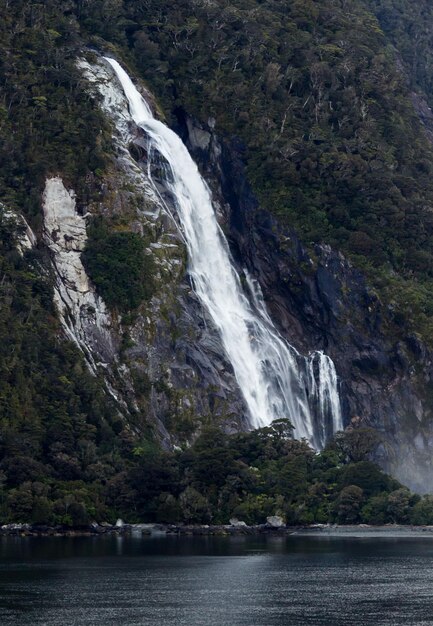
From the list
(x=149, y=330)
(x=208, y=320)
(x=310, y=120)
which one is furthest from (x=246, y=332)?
(x=310, y=120)

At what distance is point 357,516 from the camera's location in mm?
118625

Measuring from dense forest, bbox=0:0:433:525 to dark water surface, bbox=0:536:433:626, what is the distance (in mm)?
10385

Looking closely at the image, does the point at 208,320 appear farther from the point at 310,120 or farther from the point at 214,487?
the point at 310,120

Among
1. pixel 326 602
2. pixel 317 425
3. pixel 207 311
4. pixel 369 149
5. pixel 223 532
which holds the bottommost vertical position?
pixel 326 602

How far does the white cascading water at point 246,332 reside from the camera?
438 ft

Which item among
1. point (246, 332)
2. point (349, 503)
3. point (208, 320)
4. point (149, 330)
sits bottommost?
point (349, 503)

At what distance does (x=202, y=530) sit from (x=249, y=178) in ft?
152

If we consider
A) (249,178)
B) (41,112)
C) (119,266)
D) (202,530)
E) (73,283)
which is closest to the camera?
(202,530)

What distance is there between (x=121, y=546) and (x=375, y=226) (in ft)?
197

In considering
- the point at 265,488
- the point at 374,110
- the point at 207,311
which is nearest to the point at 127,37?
the point at 374,110

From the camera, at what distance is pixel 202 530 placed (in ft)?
368

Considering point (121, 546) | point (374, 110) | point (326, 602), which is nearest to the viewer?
point (326, 602)

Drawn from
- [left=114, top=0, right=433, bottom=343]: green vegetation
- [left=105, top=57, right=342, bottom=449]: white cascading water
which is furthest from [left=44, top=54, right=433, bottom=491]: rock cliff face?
[left=114, top=0, right=433, bottom=343]: green vegetation

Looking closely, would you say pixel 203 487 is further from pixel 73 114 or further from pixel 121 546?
pixel 73 114
